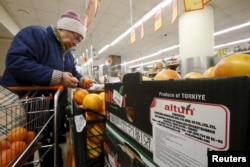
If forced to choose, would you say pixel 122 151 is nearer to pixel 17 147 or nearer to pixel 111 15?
pixel 17 147

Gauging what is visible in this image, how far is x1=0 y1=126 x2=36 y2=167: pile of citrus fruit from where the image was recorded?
551mm

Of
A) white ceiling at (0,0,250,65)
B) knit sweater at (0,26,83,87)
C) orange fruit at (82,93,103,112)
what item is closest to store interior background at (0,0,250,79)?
white ceiling at (0,0,250,65)

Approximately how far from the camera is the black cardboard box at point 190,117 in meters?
0.23

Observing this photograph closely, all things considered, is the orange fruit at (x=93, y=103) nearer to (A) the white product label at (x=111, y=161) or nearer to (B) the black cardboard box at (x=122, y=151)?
(B) the black cardboard box at (x=122, y=151)

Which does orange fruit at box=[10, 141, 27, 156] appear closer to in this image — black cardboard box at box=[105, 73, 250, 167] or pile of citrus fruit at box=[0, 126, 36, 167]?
pile of citrus fruit at box=[0, 126, 36, 167]

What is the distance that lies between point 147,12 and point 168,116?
548cm

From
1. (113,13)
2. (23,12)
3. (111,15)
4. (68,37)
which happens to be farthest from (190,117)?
(23,12)

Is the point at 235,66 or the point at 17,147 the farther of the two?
the point at 17,147

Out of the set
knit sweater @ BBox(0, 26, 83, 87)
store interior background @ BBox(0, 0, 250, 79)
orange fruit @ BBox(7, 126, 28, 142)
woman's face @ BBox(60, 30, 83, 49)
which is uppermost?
store interior background @ BBox(0, 0, 250, 79)

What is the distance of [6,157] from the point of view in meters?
0.55

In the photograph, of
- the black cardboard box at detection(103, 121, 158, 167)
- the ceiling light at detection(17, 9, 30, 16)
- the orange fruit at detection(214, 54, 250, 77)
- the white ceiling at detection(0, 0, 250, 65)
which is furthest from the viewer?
the ceiling light at detection(17, 9, 30, 16)

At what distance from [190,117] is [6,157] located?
601 millimetres

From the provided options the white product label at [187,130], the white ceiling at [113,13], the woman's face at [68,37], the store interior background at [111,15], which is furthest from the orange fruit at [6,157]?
the white ceiling at [113,13]

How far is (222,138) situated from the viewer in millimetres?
252
